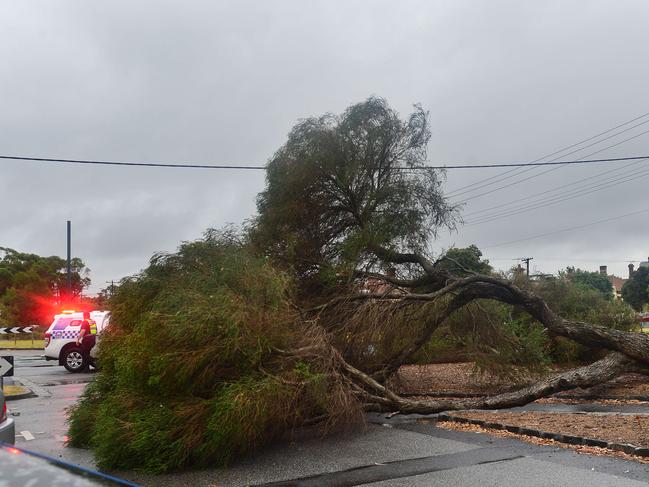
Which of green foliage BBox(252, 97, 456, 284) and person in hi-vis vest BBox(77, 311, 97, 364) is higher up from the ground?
green foliage BBox(252, 97, 456, 284)

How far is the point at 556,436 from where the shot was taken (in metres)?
7.66

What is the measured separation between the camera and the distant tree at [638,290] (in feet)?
217

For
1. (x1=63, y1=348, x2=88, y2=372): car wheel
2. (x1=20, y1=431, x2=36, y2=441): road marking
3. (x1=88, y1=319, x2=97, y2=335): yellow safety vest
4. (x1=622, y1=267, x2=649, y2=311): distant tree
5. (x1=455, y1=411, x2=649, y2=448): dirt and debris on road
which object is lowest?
(x1=455, y1=411, x2=649, y2=448): dirt and debris on road

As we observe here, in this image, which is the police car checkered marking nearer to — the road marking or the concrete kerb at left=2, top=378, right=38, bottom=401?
the concrete kerb at left=2, top=378, right=38, bottom=401

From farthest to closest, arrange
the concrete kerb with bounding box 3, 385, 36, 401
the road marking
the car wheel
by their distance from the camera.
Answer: the car wheel < the concrete kerb with bounding box 3, 385, 36, 401 < the road marking

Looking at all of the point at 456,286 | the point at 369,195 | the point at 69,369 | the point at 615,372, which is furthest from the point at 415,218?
the point at 69,369

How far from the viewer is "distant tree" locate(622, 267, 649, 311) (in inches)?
2603

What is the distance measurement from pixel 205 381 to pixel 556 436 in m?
4.42

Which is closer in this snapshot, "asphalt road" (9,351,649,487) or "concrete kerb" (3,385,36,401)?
"asphalt road" (9,351,649,487)

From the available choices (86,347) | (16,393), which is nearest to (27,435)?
(16,393)

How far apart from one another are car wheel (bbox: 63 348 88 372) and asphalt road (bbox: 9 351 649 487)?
33.2 ft

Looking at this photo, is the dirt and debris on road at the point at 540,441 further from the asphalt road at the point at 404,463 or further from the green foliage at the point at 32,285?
the green foliage at the point at 32,285

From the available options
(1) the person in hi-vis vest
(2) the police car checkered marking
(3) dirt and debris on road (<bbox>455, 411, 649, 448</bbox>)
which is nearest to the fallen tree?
(3) dirt and debris on road (<bbox>455, 411, 649, 448</bbox>)

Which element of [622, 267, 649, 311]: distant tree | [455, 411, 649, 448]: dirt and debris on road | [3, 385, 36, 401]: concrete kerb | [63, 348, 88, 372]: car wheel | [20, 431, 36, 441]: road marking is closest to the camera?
[455, 411, 649, 448]: dirt and debris on road
